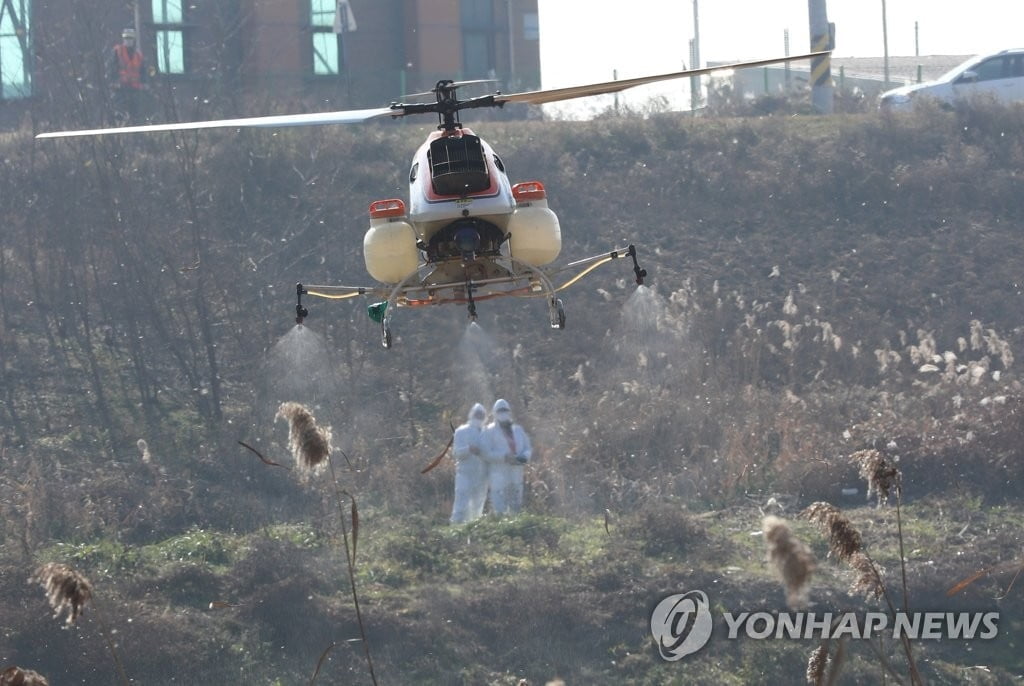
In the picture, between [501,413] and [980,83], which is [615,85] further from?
[980,83]

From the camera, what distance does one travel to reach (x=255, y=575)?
17.4 m

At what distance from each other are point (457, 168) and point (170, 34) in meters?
21.8

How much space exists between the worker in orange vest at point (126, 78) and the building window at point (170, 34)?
1.32 meters

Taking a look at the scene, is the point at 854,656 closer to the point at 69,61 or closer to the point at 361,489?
the point at 361,489

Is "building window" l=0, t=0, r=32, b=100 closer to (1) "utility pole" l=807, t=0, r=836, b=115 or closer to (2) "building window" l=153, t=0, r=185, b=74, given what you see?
(2) "building window" l=153, t=0, r=185, b=74

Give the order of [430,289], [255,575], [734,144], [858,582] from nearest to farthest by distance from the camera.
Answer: [858,582], [430,289], [255,575], [734,144]

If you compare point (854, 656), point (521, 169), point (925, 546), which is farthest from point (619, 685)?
point (521, 169)

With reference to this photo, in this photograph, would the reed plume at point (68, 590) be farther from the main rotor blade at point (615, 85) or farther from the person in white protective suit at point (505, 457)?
the person in white protective suit at point (505, 457)

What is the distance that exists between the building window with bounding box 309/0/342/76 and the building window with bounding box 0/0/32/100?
20.5 feet

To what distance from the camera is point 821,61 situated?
3391 cm

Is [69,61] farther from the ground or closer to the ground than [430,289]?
farther from the ground

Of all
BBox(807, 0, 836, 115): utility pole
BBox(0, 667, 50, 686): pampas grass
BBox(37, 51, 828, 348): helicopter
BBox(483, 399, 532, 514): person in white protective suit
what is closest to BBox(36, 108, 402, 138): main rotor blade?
BBox(37, 51, 828, 348): helicopter

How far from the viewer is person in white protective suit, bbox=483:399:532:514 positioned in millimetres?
18109

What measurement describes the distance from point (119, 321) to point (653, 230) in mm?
10839
